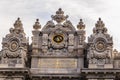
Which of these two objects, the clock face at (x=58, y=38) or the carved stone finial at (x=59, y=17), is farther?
Answer: the carved stone finial at (x=59, y=17)

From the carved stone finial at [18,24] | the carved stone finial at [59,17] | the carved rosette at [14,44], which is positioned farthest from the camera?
the carved stone finial at [59,17]

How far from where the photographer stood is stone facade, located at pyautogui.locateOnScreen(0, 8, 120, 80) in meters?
37.2

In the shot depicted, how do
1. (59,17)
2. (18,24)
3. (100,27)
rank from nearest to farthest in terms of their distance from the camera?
(100,27)
(18,24)
(59,17)

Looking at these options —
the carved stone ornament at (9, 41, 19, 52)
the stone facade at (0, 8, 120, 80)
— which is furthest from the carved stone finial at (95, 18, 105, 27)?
the carved stone ornament at (9, 41, 19, 52)

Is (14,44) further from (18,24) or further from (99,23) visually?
(99,23)

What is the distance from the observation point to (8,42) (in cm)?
3875

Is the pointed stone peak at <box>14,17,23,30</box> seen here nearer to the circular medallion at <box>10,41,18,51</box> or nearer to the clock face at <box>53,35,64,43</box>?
the circular medallion at <box>10,41,18,51</box>

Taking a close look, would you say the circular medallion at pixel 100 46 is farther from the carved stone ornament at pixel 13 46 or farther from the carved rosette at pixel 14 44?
the carved stone ornament at pixel 13 46

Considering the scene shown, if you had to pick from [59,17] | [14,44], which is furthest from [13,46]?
[59,17]

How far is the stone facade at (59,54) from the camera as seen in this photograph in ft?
122

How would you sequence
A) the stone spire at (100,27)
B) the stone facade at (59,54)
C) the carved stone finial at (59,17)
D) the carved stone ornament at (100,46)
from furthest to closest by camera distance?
the carved stone finial at (59,17)
the stone spire at (100,27)
the carved stone ornament at (100,46)
the stone facade at (59,54)

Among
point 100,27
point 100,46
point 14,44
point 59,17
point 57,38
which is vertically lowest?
point 100,46

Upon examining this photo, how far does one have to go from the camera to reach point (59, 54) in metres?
38.9

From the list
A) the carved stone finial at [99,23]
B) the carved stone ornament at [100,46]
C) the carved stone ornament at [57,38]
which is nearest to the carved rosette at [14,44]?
the carved stone ornament at [57,38]
